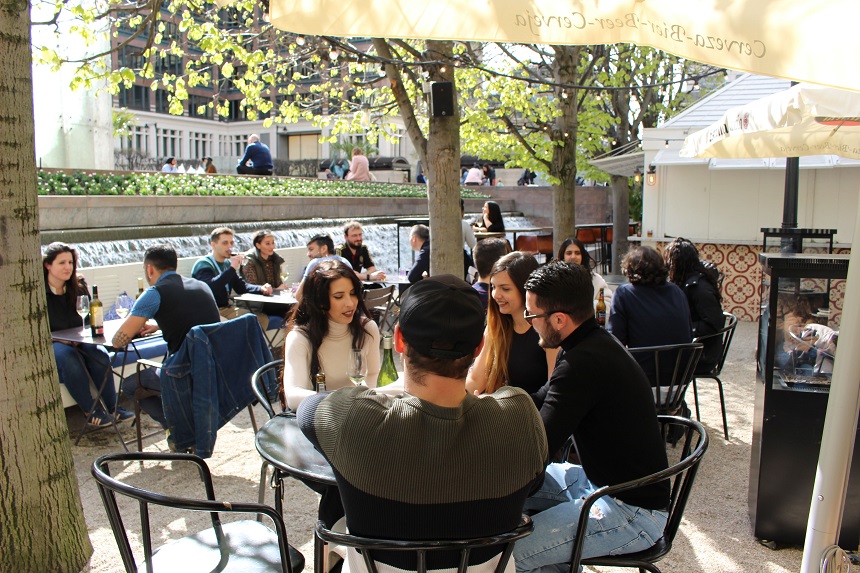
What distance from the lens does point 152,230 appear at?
42.0 ft

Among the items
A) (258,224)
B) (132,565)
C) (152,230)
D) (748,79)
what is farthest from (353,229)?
(748,79)

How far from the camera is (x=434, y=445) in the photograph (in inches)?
75.2

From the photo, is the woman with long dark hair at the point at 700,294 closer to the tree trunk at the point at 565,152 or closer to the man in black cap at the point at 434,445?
the man in black cap at the point at 434,445

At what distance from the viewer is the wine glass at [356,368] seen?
3.59 m

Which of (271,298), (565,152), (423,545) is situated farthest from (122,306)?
(565,152)

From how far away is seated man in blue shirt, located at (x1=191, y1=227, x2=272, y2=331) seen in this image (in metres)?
7.77

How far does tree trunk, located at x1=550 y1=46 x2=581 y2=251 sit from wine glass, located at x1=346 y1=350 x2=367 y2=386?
936 cm

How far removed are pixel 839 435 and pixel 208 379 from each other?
356cm

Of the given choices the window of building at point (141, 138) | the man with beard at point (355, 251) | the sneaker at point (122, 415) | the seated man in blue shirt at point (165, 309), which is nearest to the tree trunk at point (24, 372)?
the seated man in blue shirt at point (165, 309)

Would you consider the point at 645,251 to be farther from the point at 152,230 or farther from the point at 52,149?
the point at 52,149

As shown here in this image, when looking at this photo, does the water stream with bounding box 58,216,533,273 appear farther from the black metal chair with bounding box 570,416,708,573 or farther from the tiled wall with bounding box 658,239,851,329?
the black metal chair with bounding box 570,416,708,573

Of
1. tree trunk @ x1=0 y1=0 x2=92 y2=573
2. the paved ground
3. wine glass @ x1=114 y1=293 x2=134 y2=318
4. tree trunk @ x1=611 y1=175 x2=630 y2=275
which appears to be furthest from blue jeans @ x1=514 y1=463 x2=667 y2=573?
tree trunk @ x1=611 y1=175 x2=630 y2=275

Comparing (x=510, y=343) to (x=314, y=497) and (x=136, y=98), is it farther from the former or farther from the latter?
(x=136, y=98)

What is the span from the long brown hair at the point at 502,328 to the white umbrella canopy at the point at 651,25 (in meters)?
1.51
